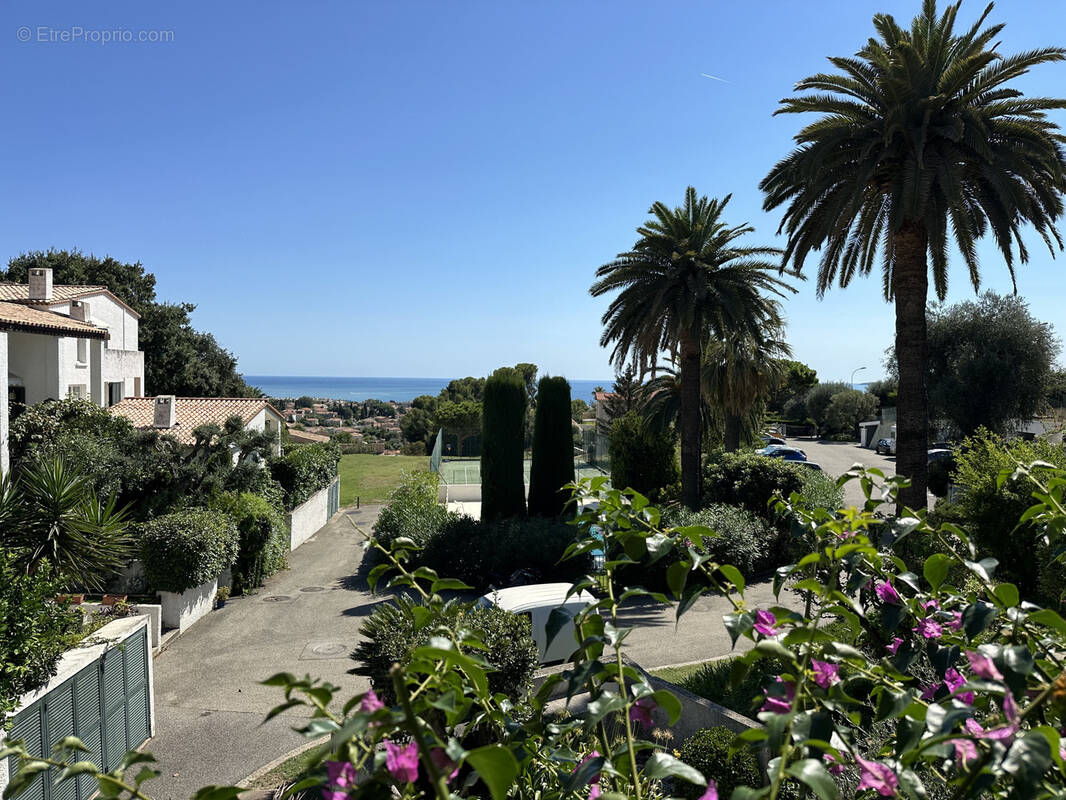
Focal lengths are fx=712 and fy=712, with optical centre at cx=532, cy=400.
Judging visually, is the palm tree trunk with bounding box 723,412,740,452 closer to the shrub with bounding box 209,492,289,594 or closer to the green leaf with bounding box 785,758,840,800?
the shrub with bounding box 209,492,289,594

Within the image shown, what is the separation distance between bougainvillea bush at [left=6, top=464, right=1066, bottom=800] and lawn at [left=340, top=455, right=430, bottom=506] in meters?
29.0

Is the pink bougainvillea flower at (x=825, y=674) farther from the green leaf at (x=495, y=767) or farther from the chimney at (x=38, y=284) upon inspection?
the chimney at (x=38, y=284)

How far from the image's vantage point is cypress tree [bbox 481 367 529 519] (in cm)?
2173

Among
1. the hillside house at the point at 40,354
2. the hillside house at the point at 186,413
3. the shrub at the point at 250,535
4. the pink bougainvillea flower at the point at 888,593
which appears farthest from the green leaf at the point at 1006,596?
the hillside house at the point at 186,413

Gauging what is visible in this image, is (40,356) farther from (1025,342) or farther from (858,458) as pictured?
(858,458)

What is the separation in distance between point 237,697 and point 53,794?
14.8 ft

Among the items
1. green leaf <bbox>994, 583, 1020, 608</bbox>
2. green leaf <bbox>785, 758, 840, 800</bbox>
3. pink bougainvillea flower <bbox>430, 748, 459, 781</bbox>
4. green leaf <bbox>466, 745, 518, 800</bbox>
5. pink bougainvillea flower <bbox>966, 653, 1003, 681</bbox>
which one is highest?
green leaf <bbox>994, 583, 1020, 608</bbox>

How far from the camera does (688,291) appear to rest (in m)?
20.6

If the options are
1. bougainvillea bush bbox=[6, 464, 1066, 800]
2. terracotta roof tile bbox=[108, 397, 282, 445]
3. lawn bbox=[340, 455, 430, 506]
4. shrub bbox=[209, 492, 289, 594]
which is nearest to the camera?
bougainvillea bush bbox=[6, 464, 1066, 800]

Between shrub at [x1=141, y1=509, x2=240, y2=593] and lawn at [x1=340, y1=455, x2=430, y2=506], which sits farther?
lawn at [x1=340, y1=455, x2=430, y2=506]

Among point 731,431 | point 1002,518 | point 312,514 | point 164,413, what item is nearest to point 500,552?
point 312,514

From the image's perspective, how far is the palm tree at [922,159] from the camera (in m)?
13.7

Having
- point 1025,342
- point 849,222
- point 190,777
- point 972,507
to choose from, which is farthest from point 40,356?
point 1025,342

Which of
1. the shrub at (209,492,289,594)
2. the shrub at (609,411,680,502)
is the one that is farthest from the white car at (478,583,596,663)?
the shrub at (609,411,680,502)
